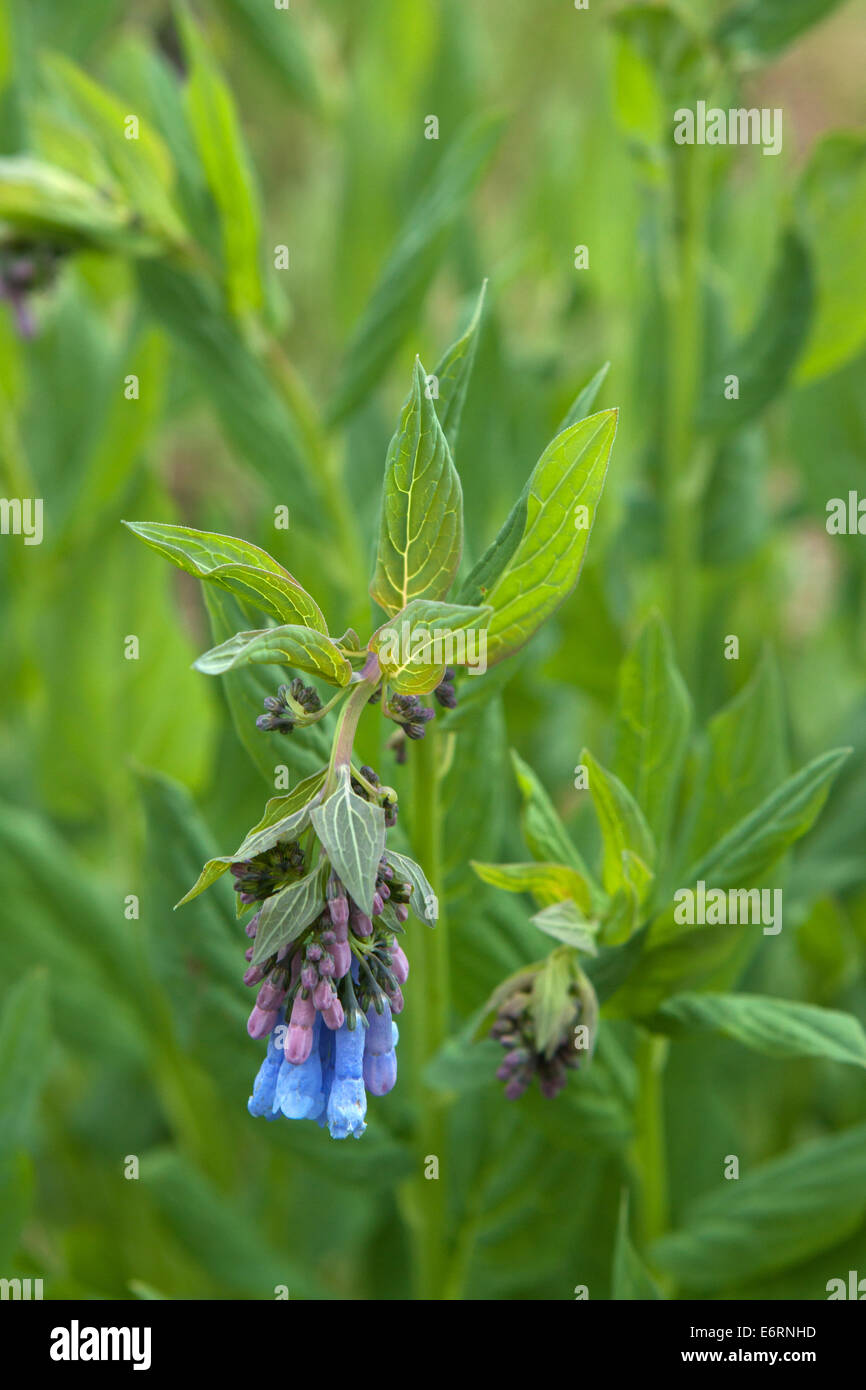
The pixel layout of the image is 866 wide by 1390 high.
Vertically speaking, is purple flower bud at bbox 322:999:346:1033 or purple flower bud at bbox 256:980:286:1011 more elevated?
purple flower bud at bbox 256:980:286:1011

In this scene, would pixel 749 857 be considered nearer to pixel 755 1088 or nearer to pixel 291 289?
pixel 755 1088

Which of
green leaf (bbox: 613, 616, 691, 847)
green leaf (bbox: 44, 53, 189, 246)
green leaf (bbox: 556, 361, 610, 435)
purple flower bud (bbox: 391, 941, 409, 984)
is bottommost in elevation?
purple flower bud (bbox: 391, 941, 409, 984)

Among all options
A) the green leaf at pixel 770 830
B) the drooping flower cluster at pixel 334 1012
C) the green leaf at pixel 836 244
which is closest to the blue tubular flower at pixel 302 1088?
the drooping flower cluster at pixel 334 1012

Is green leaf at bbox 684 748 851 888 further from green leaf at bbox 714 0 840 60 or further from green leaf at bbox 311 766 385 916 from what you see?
green leaf at bbox 714 0 840 60

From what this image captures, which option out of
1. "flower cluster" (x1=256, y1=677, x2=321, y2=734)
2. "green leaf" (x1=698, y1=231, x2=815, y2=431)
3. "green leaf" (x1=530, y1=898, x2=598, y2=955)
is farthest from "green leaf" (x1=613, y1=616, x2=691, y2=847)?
"green leaf" (x1=698, y1=231, x2=815, y2=431)

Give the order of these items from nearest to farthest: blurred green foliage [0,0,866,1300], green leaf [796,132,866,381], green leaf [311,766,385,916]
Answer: green leaf [311,766,385,916] < blurred green foliage [0,0,866,1300] < green leaf [796,132,866,381]

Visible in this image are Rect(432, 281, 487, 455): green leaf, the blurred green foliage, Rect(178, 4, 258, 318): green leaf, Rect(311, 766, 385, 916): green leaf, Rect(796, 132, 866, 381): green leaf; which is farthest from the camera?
Rect(796, 132, 866, 381): green leaf

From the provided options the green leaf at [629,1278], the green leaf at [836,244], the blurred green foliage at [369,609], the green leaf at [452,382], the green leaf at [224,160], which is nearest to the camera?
the green leaf at [452,382]

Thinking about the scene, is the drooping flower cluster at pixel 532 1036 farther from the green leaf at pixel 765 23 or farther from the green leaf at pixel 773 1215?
the green leaf at pixel 765 23
